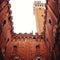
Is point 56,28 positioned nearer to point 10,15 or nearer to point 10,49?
point 10,15

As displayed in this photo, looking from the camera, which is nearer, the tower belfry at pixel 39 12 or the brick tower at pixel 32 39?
the brick tower at pixel 32 39

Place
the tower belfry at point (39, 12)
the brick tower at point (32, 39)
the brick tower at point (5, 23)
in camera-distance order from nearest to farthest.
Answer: the brick tower at point (32, 39) < the brick tower at point (5, 23) < the tower belfry at point (39, 12)

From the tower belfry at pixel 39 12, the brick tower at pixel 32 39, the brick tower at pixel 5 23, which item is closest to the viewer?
the brick tower at pixel 32 39

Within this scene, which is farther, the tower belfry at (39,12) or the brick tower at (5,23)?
the tower belfry at (39,12)

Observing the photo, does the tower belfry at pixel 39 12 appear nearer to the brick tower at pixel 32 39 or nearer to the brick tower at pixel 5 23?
the brick tower at pixel 32 39

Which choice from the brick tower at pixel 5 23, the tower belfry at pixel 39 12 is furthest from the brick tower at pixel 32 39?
the tower belfry at pixel 39 12

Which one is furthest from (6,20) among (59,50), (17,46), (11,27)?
(59,50)

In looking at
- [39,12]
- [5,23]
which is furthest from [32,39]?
[39,12]

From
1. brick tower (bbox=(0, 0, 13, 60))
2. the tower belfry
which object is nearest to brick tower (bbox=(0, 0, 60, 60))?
brick tower (bbox=(0, 0, 13, 60))

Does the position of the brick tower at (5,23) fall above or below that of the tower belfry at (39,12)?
below

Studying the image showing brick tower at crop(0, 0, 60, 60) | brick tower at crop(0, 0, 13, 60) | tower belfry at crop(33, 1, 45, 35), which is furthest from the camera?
tower belfry at crop(33, 1, 45, 35)

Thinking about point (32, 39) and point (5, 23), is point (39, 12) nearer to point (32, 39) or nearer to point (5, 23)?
point (32, 39)

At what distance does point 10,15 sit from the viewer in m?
26.6

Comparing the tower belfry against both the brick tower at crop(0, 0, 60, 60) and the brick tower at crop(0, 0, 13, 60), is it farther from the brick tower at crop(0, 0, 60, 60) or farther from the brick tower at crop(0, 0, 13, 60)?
the brick tower at crop(0, 0, 13, 60)
